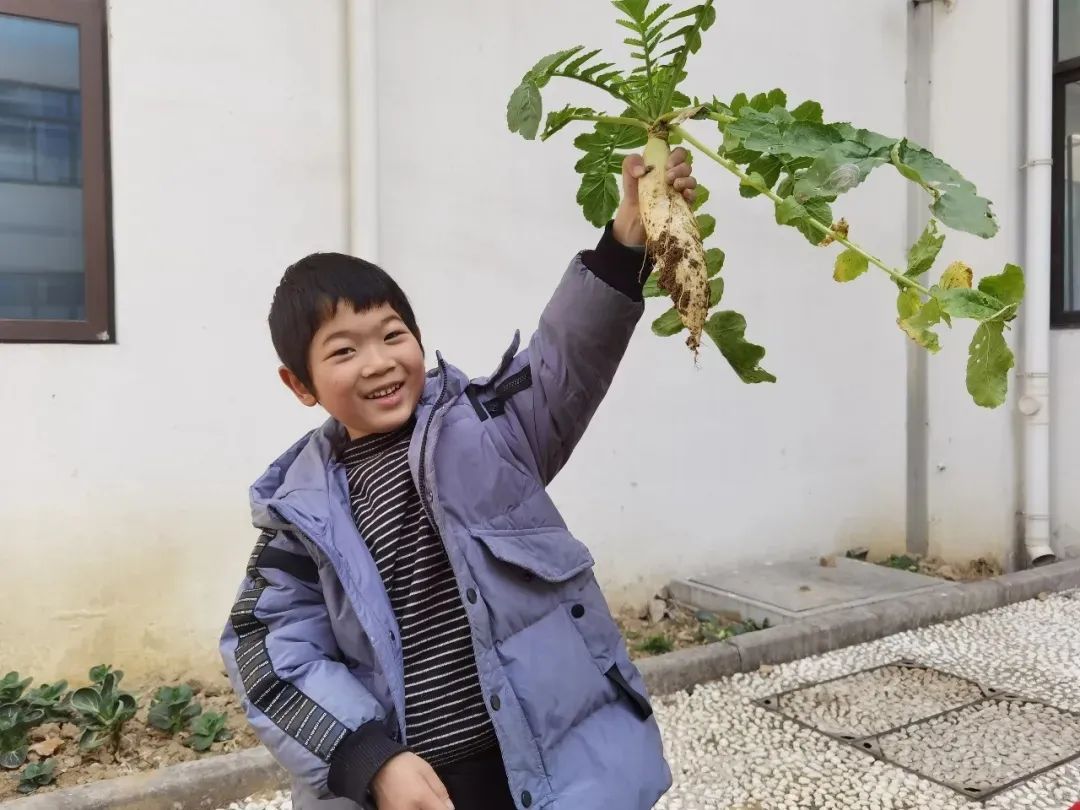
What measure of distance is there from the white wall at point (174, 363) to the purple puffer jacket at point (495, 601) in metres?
1.65

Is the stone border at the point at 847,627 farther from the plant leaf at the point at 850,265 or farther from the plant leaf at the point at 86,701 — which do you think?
the plant leaf at the point at 850,265

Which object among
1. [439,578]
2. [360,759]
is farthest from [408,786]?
[439,578]

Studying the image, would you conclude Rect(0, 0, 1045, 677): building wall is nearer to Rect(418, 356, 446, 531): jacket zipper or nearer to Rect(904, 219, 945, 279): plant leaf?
Rect(418, 356, 446, 531): jacket zipper

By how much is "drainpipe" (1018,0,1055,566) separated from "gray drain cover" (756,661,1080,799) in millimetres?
1630

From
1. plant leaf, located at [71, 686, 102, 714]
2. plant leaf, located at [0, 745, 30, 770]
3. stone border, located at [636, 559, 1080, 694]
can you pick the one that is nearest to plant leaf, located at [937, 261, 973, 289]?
stone border, located at [636, 559, 1080, 694]

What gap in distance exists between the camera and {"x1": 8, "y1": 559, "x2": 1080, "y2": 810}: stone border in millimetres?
2105

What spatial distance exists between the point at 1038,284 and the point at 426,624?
401 cm

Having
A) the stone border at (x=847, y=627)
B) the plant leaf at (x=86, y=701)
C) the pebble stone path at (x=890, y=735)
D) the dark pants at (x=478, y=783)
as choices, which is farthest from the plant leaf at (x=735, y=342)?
the plant leaf at (x=86, y=701)

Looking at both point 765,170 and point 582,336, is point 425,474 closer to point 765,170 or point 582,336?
point 582,336

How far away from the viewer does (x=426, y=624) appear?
4.06 feet

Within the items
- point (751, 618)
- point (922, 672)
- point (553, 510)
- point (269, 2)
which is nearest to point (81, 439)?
point (269, 2)

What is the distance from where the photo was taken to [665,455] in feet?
Result: 12.6

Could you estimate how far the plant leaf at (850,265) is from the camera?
1432 millimetres

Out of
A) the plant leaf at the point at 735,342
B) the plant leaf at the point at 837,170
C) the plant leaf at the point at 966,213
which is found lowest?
the plant leaf at the point at 735,342
